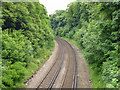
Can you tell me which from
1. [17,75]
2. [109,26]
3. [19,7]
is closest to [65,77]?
[17,75]

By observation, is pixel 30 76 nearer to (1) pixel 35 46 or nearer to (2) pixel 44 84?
(2) pixel 44 84

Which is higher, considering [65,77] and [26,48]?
[26,48]

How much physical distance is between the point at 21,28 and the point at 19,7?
3.04 m

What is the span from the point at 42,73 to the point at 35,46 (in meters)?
5.38

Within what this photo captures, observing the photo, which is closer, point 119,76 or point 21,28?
point 119,76

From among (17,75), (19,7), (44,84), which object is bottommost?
(44,84)

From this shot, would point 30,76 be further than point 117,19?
Yes

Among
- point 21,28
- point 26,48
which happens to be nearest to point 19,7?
point 21,28

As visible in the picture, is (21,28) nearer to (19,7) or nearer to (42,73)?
(19,7)

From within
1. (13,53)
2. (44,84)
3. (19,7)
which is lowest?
(44,84)

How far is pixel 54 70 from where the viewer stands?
1362cm

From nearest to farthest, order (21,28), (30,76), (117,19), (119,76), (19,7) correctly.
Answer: (119,76)
(117,19)
(30,76)
(19,7)
(21,28)

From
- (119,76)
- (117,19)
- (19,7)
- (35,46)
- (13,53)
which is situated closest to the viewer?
(119,76)

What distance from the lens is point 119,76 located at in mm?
6156
